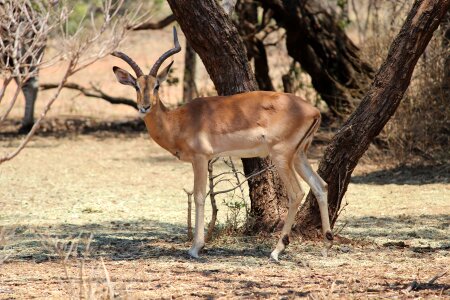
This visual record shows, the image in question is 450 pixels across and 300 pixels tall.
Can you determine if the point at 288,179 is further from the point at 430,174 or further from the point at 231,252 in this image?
the point at 430,174

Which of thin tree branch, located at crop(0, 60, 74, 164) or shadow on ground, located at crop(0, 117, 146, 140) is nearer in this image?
thin tree branch, located at crop(0, 60, 74, 164)

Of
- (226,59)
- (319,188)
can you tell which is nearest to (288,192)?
(319,188)

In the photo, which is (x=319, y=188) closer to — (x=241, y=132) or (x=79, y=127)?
(x=241, y=132)

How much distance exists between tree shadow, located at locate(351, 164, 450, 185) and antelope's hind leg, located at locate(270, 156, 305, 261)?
490 cm

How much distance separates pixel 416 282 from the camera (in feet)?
20.8

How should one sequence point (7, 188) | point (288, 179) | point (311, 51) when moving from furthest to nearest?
point (311, 51)
point (7, 188)
point (288, 179)

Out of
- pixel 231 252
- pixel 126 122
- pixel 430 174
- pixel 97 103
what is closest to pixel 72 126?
pixel 126 122

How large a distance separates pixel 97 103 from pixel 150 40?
383 inches

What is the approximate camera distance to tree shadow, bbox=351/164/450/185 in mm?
12375

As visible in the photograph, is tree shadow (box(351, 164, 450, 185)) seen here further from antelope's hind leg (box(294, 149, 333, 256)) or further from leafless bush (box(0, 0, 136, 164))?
leafless bush (box(0, 0, 136, 164))

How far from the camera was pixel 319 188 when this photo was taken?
7.79m

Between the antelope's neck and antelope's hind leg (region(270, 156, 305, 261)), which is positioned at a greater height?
the antelope's neck

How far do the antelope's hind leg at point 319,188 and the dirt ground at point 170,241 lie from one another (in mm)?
171

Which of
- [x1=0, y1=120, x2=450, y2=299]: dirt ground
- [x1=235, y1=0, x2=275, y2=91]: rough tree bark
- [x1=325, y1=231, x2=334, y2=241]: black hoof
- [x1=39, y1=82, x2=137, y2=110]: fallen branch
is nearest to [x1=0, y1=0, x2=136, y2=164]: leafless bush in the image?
[x1=0, y1=120, x2=450, y2=299]: dirt ground
